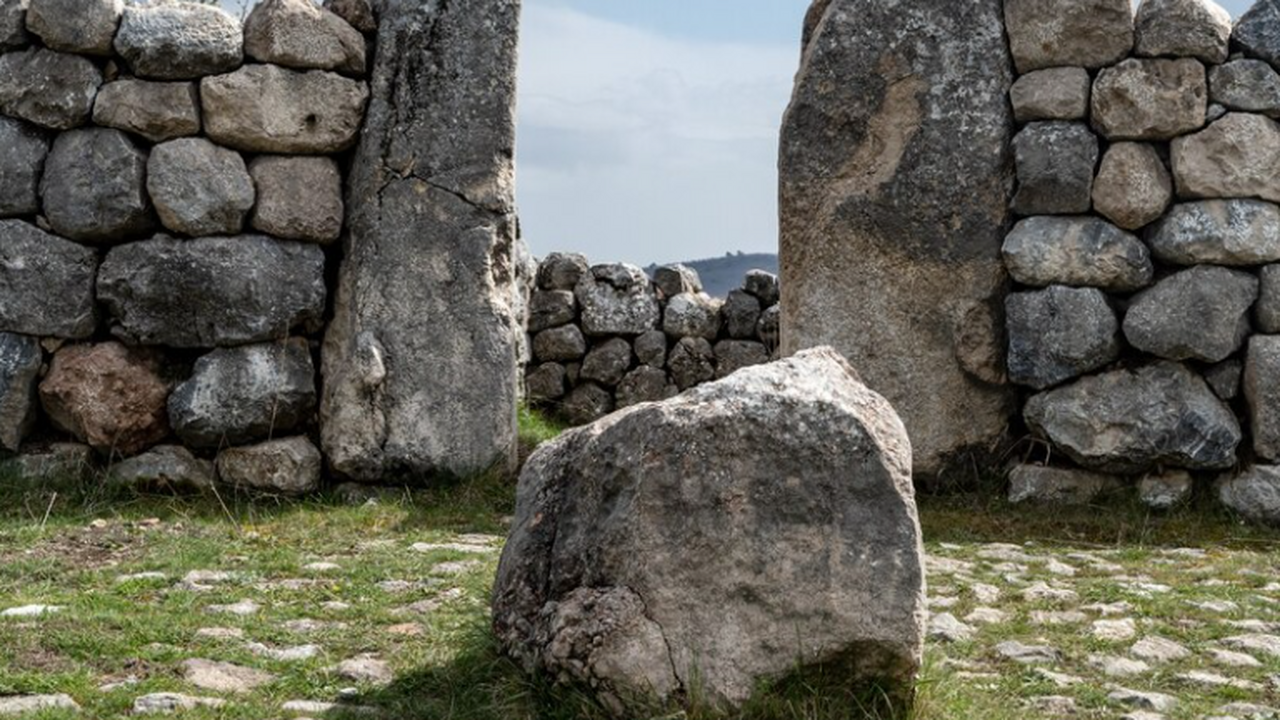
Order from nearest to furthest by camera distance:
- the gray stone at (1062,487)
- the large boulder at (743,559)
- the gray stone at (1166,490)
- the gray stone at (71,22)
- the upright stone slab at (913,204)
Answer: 1. the large boulder at (743,559)
2. the gray stone at (71,22)
3. the gray stone at (1166,490)
4. the gray stone at (1062,487)
5. the upright stone slab at (913,204)

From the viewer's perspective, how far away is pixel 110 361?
8227 millimetres

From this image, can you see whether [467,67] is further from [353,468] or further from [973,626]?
[973,626]

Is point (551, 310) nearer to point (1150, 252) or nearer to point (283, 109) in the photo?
point (283, 109)

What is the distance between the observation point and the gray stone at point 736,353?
12.6 metres

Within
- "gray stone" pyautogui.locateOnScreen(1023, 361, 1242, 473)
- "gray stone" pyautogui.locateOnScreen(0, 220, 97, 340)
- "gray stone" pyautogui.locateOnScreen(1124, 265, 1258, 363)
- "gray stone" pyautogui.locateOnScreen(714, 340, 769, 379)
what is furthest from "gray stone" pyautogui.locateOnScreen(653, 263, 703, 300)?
"gray stone" pyautogui.locateOnScreen(0, 220, 97, 340)

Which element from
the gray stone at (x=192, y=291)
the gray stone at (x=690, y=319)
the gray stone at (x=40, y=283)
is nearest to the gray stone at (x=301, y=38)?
the gray stone at (x=192, y=291)

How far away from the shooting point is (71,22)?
8.15 m

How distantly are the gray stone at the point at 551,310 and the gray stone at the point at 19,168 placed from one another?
4923 mm

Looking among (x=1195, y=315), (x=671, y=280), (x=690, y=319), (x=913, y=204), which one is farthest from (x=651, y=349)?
(x=1195, y=315)

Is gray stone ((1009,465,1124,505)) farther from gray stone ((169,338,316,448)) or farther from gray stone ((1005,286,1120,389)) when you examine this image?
gray stone ((169,338,316,448))

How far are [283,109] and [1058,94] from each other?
431 centimetres

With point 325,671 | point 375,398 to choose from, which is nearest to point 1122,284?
point 375,398

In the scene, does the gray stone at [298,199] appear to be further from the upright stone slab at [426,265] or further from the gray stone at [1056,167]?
the gray stone at [1056,167]

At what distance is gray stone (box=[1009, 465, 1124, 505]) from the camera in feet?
28.3
